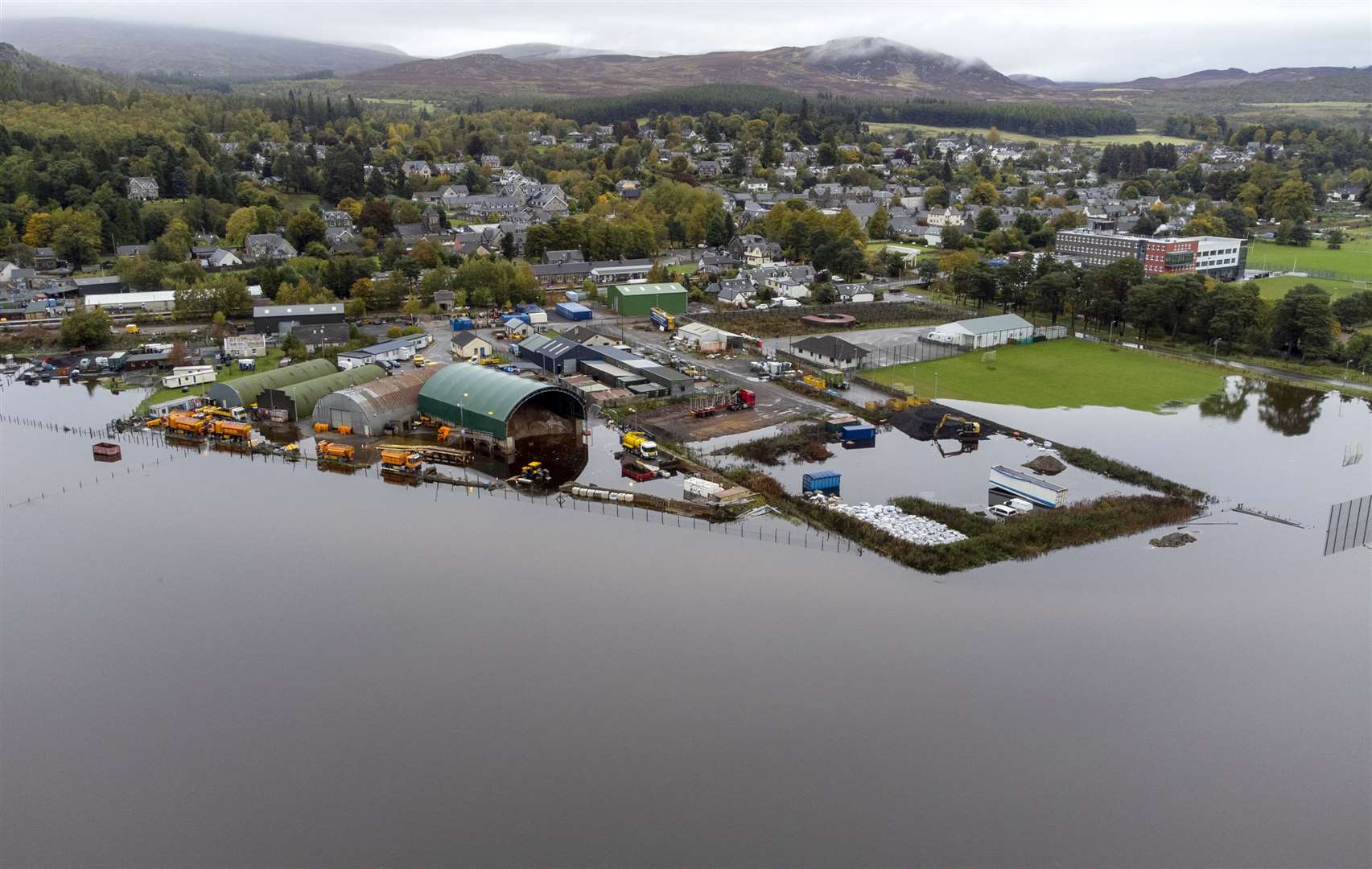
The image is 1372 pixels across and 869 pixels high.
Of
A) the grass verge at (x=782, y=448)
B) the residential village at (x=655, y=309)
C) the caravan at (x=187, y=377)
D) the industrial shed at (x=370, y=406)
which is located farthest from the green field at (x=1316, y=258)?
the caravan at (x=187, y=377)

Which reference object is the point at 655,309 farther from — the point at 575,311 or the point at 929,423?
the point at 929,423

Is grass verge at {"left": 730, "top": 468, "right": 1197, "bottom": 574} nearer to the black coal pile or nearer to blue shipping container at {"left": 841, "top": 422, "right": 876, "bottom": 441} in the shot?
blue shipping container at {"left": 841, "top": 422, "right": 876, "bottom": 441}

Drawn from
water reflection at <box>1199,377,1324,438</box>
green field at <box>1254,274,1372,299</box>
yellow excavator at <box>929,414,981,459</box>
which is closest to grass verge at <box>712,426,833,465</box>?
yellow excavator at <box>929,414,981,459</box>

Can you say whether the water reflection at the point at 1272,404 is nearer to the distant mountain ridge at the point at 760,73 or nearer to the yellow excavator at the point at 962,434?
the yellow excavator at the point at 962,434

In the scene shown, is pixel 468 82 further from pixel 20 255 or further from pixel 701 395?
pixel 701 395

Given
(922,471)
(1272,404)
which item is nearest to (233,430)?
(922,471)
